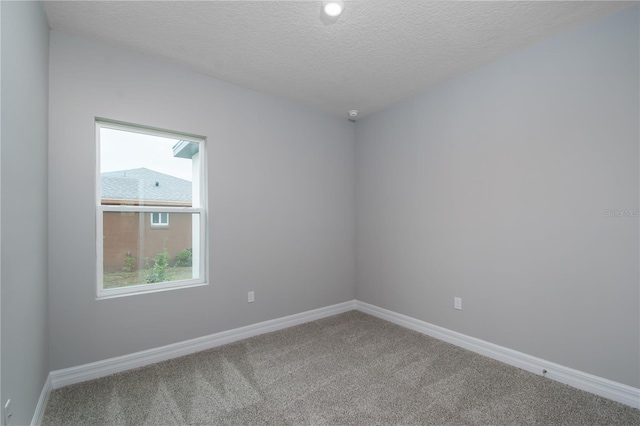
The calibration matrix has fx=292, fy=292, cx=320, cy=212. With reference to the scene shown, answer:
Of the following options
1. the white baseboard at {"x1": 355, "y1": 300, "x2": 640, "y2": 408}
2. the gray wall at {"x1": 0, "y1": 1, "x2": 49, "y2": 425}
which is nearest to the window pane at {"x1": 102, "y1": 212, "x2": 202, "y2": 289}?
the gray wall at {"x1": 0, "y1": 1, "x2": 49, "y2": 425}

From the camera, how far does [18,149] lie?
145cm

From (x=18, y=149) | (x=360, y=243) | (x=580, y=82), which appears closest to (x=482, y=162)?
(x=580, y=82)

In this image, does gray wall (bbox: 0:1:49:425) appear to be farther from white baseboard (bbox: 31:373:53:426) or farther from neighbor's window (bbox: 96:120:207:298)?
neighbor's window (bbox: 96:120:207:298)

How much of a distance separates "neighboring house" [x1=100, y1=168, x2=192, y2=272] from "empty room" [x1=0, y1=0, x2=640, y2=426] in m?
0.02

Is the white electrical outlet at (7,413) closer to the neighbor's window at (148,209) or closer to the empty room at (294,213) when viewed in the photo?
the empty room at (294,213)

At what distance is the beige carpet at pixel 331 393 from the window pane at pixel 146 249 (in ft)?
2.47

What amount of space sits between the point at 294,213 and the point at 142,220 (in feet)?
5.10

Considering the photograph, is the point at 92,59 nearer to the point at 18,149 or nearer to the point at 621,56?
the point at 18,149

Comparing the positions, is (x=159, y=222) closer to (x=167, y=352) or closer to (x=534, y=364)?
(x=167, y=352)

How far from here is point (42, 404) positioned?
1855 millimetres

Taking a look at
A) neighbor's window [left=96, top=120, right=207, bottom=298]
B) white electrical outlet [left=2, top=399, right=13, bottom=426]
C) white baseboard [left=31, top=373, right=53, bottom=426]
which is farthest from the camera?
neighbor's window [left=96, top=120, right=207, bottom=298]

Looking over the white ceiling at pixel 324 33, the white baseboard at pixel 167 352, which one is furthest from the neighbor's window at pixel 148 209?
the white ceiling at pixel 324 33

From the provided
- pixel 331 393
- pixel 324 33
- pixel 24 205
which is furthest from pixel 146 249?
pixel 324 33

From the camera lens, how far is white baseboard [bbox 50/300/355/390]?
7.18 ft
